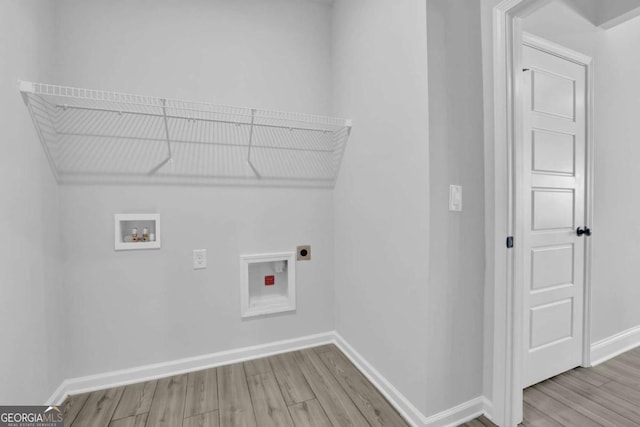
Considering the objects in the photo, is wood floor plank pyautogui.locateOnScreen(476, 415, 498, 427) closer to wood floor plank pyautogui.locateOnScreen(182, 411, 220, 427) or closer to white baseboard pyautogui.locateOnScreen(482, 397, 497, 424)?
white baseboard pyautogui.locateOnScreen(482, 397, 497, 424)

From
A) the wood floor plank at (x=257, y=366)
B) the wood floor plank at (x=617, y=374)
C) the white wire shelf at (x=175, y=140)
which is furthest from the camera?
the wood floor plank at (x=257, y=366)

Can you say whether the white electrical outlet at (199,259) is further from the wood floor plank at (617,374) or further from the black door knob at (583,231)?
the wood floor plank at (617,374)

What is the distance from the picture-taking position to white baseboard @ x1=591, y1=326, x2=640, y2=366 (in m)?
2.01

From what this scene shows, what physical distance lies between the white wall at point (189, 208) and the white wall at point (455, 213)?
41.0 inches

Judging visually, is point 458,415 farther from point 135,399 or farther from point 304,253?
point 135,399

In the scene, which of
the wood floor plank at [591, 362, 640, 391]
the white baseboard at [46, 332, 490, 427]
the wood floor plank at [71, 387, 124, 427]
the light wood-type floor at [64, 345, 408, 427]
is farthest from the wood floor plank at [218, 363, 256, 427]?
the wood floor plank at [591, 362, 640, 391]

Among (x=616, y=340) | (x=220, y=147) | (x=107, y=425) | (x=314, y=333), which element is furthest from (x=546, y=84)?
(x=107, y=425)

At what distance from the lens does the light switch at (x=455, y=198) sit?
4.51 feet

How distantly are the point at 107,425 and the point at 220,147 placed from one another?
169 cm

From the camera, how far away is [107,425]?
4.64 feet

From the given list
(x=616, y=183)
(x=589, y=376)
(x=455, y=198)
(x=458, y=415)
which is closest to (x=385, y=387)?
(x=458, y=415)

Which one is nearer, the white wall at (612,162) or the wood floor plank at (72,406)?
the wood floor plank at (72,406)

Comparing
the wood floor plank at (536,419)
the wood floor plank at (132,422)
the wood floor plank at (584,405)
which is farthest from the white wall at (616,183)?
the wood floor plank at (132,422)

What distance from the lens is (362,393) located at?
1.64 meters
